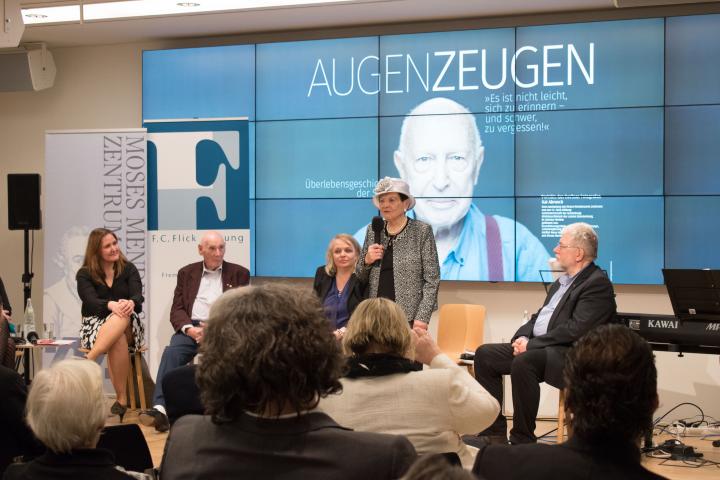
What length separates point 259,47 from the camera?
7.05m

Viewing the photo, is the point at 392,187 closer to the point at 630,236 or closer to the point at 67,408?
the point at 630,236

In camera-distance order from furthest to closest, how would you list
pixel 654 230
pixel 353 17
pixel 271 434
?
pixel 353 17 → pixel 654 230 → pixel 271 434

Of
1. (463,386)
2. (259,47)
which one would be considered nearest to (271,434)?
(463,386)

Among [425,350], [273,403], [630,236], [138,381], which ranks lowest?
[138,381]

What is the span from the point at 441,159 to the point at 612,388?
496cm

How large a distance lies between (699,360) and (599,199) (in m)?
1.39

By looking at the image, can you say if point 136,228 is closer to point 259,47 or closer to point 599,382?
point 259,47

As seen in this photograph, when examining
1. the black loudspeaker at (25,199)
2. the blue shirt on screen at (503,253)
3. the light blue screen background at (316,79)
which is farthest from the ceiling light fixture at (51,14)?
the blue shirt on screen at (503,253)

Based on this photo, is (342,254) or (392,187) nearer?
(392,187)

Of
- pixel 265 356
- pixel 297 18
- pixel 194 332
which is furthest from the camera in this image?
pixel 297 18

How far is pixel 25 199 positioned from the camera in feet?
23.6

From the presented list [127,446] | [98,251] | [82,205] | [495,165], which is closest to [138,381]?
[98,251]

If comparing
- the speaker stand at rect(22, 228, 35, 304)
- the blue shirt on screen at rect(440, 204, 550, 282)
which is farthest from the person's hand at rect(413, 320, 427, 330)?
the speaker stand at rect(22, 228, 35, 304)

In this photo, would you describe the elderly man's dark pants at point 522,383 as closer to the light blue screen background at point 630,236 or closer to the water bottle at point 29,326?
the light blue screen background at point 630,236
